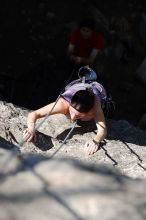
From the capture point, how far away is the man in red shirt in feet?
14.3

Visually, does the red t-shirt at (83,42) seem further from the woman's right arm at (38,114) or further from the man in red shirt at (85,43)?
the woman's right arm at (38,114)

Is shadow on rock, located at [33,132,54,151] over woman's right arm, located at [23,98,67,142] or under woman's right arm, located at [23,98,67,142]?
under

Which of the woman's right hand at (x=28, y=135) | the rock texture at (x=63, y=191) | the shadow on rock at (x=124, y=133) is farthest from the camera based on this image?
the shadow on rock at (x=124, y=133)

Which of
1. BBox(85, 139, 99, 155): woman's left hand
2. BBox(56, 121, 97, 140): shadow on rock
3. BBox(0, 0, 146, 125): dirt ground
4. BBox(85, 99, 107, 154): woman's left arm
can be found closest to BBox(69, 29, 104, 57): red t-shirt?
BBox(0, 0, 146, 125): dirt ground

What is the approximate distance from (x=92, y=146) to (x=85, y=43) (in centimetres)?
130

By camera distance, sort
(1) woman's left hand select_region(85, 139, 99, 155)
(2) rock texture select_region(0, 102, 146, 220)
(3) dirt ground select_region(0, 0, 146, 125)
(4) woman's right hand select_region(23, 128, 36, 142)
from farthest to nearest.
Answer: (3) dirt ground select_region(0, 0, 146, 125) → (1) woman's left hand select_region(85, 139, 99, 155) → (4) woman's right hand select_region(23, 128, 36, 142) → (2) rock texture select_region(0, 102, 146, 220)

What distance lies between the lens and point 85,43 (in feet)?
14.6

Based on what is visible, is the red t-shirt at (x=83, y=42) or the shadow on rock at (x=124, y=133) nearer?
the shadow on rock at (x=124, y=133)

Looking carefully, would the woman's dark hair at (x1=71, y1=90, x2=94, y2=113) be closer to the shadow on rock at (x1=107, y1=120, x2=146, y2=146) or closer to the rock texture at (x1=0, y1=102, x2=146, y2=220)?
the shadow on rock at (x1=107, y1=120, x2=146, y2=146)

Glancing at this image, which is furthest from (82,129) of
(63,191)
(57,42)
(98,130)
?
(63,191)

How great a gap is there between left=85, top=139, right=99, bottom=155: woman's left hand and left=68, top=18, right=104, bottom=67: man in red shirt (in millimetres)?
1079

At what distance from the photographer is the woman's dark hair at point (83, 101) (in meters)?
3.28

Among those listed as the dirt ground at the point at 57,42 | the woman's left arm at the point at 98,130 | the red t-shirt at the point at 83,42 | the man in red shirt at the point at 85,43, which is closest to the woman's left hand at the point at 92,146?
the woman's left arm at the point at 98,130

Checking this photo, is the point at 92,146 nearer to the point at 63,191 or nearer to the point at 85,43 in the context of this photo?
the point at 85,43
